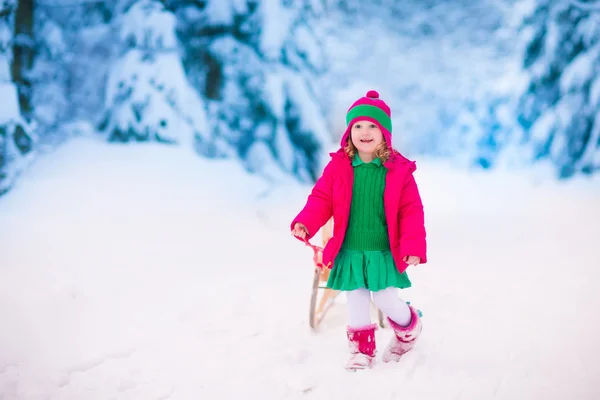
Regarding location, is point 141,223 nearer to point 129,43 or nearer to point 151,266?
point 151,266

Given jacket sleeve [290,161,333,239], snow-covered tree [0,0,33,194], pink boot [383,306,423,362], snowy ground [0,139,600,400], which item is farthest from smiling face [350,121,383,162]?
snow-covered tree [0,0,33,194]

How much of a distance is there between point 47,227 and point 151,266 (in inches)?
23.2

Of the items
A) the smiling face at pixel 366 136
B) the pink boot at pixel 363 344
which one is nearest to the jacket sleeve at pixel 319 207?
the smiling face at pixel 366 136

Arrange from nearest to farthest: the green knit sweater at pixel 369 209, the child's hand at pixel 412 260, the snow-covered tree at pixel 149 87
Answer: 1. the child's hand at pixel 412 260
2. the green knit sweater at pixel 369 209
3. the snow-covered tree at pixel 149 87

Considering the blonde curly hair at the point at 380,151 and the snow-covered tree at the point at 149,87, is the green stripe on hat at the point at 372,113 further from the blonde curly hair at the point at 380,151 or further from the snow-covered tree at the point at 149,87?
the snow-covered tree at the point at 149,87

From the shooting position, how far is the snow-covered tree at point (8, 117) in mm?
2391

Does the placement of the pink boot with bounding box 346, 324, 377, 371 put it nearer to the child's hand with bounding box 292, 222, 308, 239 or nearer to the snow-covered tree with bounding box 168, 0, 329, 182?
the child's hand with bounding box 292, 222, 308, 239

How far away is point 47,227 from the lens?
242cm

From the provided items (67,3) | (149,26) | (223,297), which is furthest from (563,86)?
(67,3)

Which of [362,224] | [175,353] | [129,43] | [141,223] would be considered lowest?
[175,353]

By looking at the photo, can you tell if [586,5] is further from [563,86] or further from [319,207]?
[319,207]

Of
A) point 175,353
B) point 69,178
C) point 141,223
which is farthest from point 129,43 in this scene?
point 175,353

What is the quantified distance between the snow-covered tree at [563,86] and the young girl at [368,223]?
4.01m

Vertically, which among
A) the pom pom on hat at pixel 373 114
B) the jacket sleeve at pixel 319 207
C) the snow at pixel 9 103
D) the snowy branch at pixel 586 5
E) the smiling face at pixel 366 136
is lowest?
the jacket sleeve at pixel 319 207
